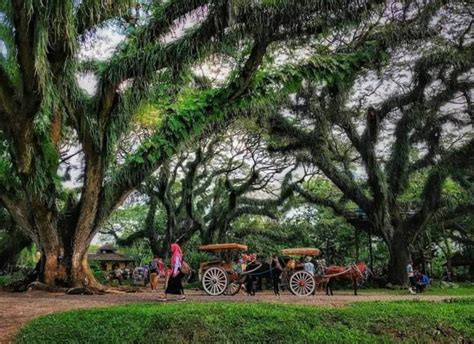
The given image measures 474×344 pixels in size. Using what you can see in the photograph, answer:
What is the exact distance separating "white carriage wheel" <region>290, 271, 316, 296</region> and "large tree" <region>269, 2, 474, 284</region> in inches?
240

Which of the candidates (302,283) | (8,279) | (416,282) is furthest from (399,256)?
(8,279)

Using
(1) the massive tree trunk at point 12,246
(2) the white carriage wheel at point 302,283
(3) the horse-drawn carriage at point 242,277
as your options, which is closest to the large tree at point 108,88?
(3) the horse-drawn carriage at point 242,277

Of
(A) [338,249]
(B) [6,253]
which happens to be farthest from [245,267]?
(B) [6,253]

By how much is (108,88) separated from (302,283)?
7.24 m

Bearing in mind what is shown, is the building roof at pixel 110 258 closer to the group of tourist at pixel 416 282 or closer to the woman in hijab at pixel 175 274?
the group of tourist at pixel 416 282

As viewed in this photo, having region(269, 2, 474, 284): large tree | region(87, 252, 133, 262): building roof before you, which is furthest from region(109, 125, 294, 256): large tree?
region(87, 252, 133, 262): building roof

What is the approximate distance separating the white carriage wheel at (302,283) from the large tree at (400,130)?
6.09 metres

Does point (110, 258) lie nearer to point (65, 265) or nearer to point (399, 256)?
point (65, 265)

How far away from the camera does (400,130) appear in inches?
701

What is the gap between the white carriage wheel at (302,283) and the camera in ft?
42.9

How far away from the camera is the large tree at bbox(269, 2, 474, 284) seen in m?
16.1

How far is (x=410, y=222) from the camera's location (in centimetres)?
1911

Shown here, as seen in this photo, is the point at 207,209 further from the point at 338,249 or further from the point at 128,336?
the point at 128,336

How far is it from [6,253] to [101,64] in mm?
16789
